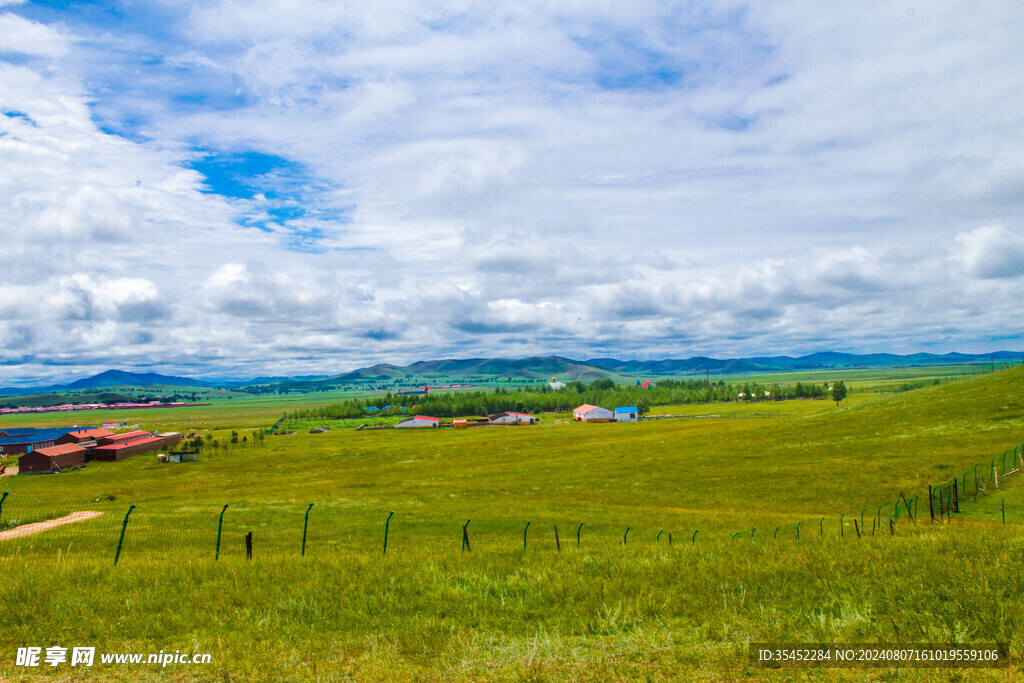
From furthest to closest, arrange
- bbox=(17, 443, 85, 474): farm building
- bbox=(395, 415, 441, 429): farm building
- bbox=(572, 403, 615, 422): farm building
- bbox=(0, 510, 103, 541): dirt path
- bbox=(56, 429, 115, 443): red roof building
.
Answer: bbox=(572, 403, 615, 422): farm building → bbox=(395, 415, 441, 429): farm building → bbox=(56, 429, 115, 443): red roof building → bbox=(17, 443, 85, 474): farm building → bbox=(0, 510, 103, 541): dirt path

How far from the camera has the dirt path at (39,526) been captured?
21.8 m

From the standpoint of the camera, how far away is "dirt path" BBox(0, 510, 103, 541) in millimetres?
21797

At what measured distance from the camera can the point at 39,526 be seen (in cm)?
2459

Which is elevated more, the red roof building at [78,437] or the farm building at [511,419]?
the red roof building at [78,437]

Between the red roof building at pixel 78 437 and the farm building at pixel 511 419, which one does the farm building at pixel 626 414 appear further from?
the red roof building at pixel 78 437

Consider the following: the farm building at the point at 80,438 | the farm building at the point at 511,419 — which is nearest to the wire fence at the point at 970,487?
the farm building at the point at 80,438

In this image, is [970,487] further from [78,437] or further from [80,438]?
[78,437]

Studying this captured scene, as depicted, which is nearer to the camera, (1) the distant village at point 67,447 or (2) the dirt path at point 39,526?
(2) the dirt path at point 39,526

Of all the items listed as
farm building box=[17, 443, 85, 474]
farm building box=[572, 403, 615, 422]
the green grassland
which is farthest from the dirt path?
farm building box=[572, 403, 615, 422]

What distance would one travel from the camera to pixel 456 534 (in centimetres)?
2853

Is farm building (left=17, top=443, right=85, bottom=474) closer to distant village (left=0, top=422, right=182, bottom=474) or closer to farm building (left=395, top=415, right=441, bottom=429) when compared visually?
distant village (left=0, top=422, right=182, bottom=474)

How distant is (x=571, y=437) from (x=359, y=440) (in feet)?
176

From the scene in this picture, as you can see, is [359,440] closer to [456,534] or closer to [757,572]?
[456,534]

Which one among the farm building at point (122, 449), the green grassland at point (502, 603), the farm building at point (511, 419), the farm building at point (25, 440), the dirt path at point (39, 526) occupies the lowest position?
the farm building at point (511, 419)
